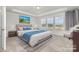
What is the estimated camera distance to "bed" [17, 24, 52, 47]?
8.35ft

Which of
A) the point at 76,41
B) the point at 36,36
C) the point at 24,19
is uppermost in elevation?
the point at 24,19

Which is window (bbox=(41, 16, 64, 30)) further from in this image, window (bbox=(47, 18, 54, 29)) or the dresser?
the dresser

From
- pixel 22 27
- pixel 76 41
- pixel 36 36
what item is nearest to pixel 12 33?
pixel 22 27

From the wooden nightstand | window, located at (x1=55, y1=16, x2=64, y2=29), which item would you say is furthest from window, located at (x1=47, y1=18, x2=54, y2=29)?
the wooden nightstand

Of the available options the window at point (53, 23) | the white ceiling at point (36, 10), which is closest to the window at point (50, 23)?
the window at point (53, 23)

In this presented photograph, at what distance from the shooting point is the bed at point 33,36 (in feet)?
8.35

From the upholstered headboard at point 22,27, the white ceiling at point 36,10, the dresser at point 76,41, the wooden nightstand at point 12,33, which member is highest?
the white ceiling at point 36,10

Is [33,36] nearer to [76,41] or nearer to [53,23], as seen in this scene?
[53,23]

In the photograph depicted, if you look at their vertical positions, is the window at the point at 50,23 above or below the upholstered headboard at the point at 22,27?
above

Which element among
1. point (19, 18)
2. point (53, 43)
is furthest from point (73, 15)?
point (19, 18)

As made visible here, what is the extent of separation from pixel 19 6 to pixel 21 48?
3.80 feet

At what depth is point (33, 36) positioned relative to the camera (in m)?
2.54

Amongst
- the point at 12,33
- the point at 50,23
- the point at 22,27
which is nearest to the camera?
the point at 12,33

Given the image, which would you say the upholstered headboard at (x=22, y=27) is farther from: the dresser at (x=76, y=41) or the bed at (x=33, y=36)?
the dresser at (x=76, y=41)
